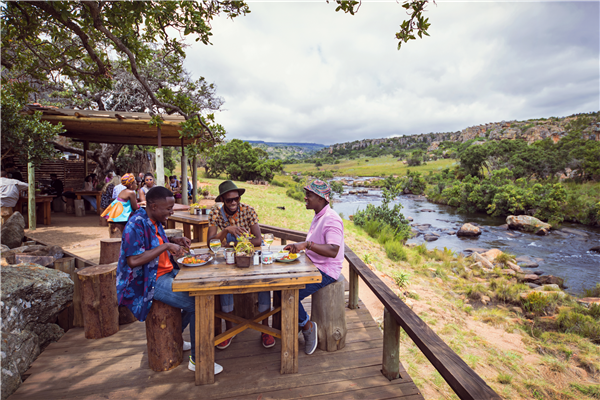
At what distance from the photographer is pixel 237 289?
242 cm

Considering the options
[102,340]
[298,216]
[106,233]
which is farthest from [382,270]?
[106,233]

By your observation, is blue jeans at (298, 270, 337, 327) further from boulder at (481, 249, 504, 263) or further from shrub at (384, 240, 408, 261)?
boulder at (481, 249, 504, 263)

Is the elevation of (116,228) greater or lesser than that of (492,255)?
greater

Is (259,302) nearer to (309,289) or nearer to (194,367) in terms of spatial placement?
(309,289)

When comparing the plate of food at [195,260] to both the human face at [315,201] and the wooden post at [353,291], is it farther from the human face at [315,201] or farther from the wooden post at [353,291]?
the wooden post at [353,291]

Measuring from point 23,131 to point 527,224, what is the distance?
2539 centimetres

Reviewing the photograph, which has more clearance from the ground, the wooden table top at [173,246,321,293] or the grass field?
the grass field

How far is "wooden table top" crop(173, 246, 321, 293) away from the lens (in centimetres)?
229

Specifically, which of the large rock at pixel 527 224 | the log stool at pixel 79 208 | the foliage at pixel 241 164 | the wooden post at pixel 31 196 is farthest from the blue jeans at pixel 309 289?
the foliage at pixel 241 164

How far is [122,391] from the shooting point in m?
2.35

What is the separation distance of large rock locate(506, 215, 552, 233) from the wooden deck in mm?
21885

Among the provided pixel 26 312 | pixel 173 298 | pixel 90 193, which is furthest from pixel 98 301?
pixel 90 193

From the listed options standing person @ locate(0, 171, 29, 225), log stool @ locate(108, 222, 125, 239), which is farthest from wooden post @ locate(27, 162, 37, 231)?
log stool @ locate(108, 222, 125, 239)

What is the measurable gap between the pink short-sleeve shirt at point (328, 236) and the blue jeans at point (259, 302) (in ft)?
1.92
